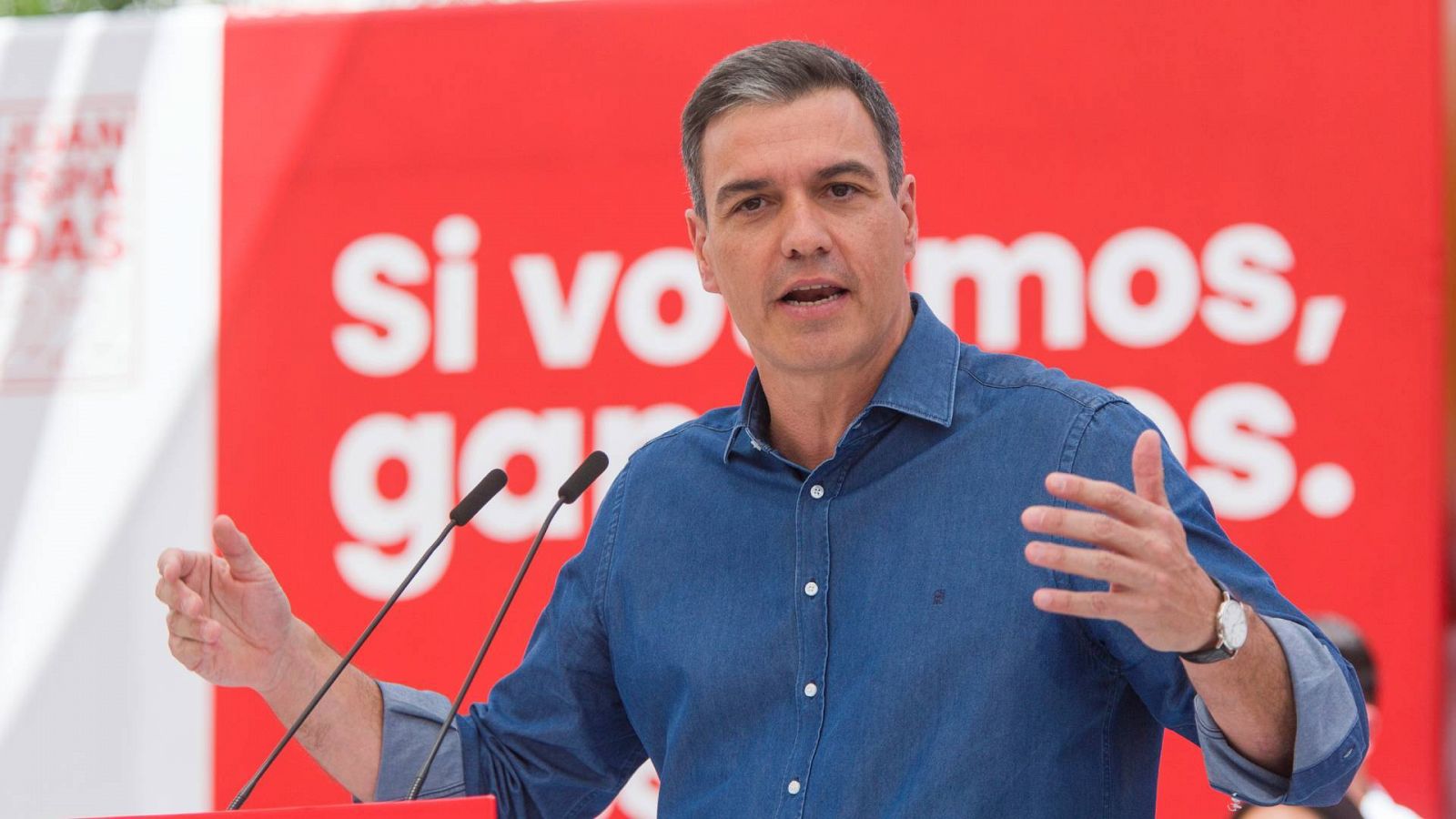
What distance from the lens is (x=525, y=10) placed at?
11.8ft

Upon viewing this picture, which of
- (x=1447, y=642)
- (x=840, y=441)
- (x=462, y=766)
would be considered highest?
(x=840, y=441)

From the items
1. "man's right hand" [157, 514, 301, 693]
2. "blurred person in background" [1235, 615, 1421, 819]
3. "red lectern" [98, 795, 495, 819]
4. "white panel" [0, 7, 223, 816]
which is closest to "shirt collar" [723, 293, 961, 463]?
"man's right hand" [157, 514, 301, 693]

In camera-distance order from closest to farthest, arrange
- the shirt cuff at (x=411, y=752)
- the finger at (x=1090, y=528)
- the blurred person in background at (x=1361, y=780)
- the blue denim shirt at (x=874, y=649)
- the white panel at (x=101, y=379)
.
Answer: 1. the finger at (x=1090, y=528)
2. the blue denim shirt at (x=874, y=649)
3. the shirt cuff at (x=411, y=752)
4. the blurred person in background at (x=1361, y=780)
5. the white panel at (x=101, y=379)

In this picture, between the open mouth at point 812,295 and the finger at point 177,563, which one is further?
the open mouth at point 812,295

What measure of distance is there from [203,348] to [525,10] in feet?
3.67

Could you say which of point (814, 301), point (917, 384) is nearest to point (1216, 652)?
point (917, 384)

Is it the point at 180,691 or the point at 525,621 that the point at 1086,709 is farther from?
the point at 180,691

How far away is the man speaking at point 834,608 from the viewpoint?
1.35m

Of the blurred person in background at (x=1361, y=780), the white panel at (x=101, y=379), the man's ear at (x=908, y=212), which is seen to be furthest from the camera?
the white panel at (x=101, y=379)

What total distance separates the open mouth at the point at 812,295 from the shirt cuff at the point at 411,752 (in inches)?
23.0

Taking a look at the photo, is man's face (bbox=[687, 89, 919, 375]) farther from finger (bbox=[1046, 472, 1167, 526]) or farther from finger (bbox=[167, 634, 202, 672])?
finger (bbox=[167, 634, 202, 672])

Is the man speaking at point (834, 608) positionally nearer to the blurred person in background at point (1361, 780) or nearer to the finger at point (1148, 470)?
the finger at point (1148, 470)

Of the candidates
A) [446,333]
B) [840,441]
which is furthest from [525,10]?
[840,441]

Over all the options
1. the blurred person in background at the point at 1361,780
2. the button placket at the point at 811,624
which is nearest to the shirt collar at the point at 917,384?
the button placket at the point at 811,624
